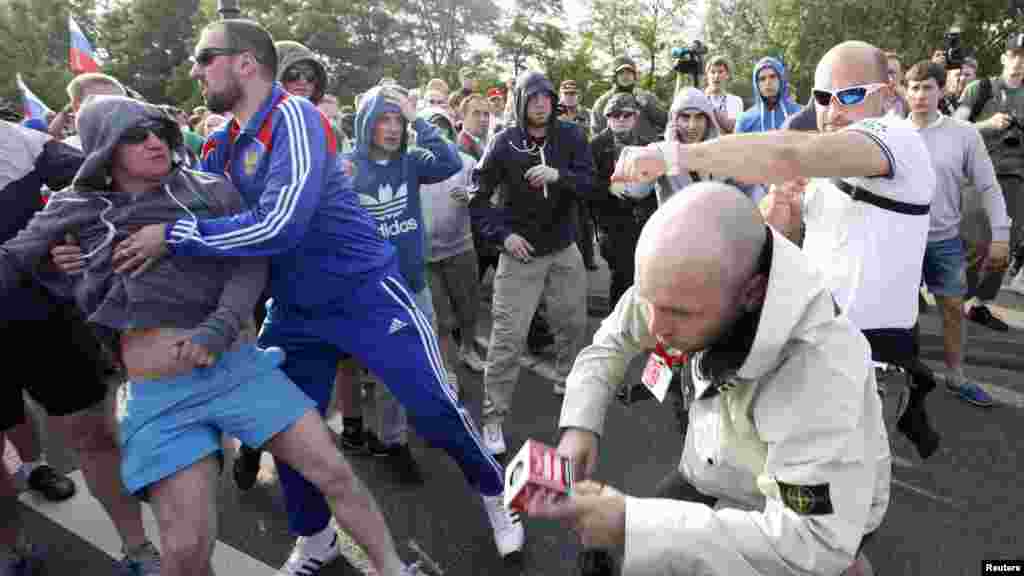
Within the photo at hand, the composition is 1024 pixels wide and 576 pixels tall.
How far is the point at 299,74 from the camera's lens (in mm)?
3291

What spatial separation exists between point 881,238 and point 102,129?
2.45 m

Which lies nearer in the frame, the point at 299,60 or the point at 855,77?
the point at 855,77

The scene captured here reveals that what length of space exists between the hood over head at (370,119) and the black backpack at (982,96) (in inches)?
198

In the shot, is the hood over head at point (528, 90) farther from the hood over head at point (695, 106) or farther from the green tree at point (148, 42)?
the green tree at point (148, 42)

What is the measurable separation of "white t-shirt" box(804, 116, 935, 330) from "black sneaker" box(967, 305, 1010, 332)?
3.89 m

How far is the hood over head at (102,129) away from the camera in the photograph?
1.76m

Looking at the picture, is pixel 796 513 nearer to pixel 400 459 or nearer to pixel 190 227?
pixel 190 227

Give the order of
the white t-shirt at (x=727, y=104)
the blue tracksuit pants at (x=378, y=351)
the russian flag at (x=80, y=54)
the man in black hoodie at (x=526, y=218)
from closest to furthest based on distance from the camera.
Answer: the blue tracksuit pants at (x=378, y=351) → the man in black hoodie at (x=526, y=218) → the russian flag at (x=80, y=54) → the white t-shirt at (x=727, y=104)

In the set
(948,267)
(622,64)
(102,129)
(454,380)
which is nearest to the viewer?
(102,129)

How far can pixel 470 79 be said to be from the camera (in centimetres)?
902

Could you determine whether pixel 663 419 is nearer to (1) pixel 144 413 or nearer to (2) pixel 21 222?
(1) pixel 144 413

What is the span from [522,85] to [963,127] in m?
2.86

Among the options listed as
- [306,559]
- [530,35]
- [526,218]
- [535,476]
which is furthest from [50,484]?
[530,35]

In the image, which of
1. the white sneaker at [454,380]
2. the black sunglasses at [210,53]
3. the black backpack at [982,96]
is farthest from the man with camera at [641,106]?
the black sunglasses at [210,53]
